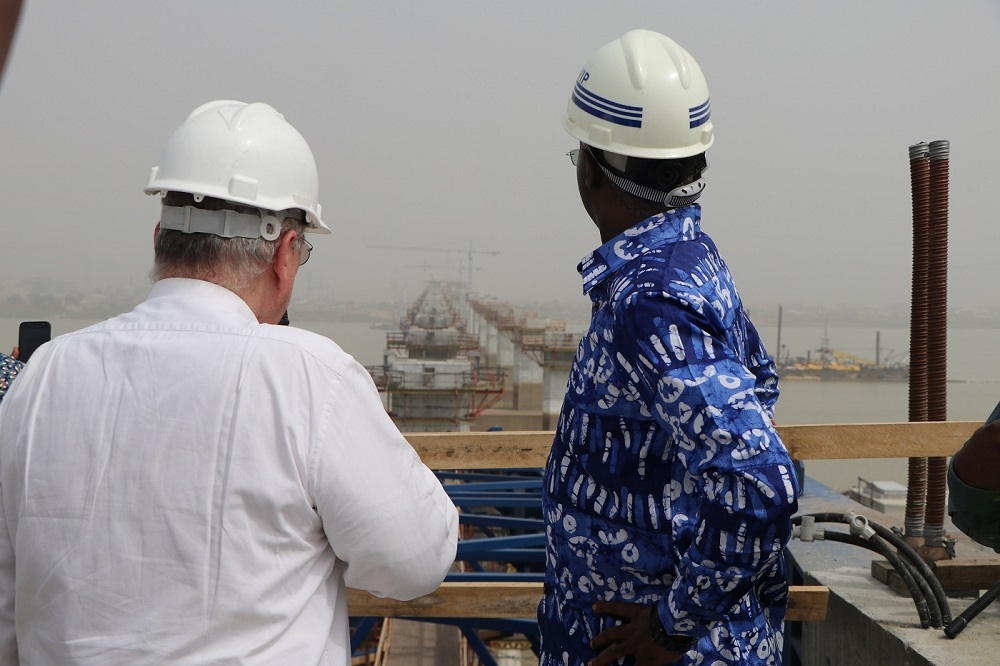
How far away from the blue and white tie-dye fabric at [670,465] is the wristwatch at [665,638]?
0.10 ft

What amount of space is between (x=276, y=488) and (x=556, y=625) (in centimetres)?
82

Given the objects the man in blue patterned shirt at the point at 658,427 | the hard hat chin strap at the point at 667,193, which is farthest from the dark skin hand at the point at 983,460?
the hard hat chin strap at the point at 667,193

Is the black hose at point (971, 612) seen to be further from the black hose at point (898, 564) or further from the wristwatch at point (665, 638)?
the wristwatch at point (665, 638)

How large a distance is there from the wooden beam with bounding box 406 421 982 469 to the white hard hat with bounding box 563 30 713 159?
1.58 m

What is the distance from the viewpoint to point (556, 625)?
1.95 m

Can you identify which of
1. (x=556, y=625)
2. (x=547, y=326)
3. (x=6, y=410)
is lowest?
(x=556, y=625)

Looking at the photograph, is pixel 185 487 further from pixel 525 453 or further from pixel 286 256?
pixel 525 453

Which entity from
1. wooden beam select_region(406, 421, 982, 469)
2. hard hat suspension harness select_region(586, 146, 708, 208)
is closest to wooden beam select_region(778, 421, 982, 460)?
wooden beam select_region(406, 421, 982, 469)

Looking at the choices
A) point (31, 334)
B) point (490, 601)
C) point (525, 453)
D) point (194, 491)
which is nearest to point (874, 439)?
point (525, 453)

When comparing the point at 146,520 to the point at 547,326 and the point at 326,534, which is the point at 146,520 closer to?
the point at 326,534

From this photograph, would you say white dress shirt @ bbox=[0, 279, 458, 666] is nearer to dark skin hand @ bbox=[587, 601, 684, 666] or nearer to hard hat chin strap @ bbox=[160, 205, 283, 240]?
hard hat chin strap @ bbox=[160, 205, 283, 240]

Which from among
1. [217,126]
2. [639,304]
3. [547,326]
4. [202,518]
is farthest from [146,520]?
[547,326]

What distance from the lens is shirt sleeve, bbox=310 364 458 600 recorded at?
1.44 metres

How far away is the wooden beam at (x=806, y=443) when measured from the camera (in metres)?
3.32
